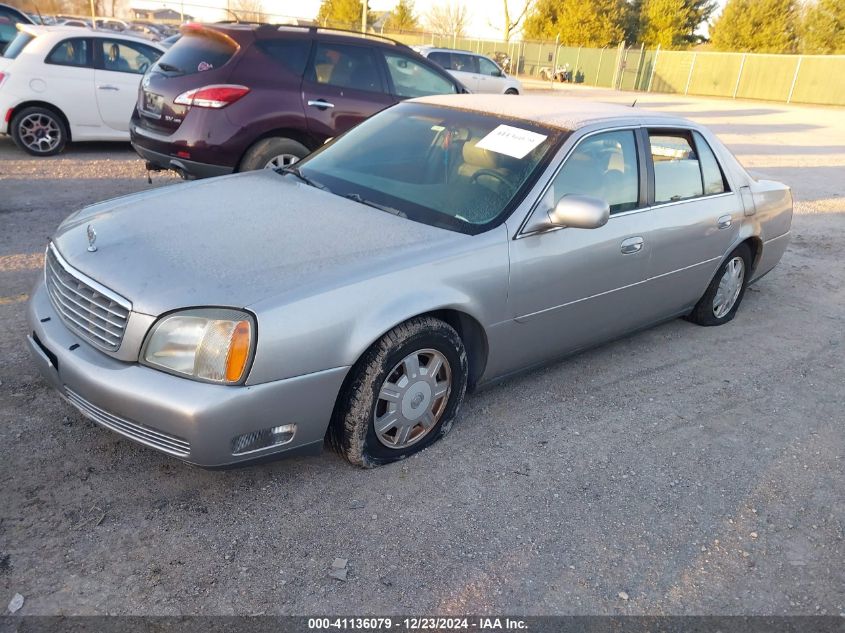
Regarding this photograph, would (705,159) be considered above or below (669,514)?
above

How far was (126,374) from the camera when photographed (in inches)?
97.1

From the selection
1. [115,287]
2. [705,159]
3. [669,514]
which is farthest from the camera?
[705,159]

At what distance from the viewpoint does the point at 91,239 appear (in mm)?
2895

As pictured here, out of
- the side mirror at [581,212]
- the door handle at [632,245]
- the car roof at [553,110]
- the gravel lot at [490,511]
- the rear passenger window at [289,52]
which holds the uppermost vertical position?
the rear passenger window at [289,52]

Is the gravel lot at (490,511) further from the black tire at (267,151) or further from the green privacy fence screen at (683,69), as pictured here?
the green privacy fence screen at (683,69)

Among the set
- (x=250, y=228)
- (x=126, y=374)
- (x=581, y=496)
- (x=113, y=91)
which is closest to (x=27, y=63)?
(x=113, y=91)

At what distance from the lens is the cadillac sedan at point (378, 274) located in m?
2.46

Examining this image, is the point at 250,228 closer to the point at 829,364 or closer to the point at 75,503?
the point at 75,503

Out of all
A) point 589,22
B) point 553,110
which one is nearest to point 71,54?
point 553,110

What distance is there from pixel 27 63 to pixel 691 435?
333 inches

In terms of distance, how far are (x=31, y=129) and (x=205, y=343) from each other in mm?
7532

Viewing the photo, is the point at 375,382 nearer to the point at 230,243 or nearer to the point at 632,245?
the point at 230,243

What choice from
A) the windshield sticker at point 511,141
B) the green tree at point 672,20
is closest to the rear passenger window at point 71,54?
the windshield sticker at point 511,141

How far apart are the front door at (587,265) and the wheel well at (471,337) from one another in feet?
0.67
